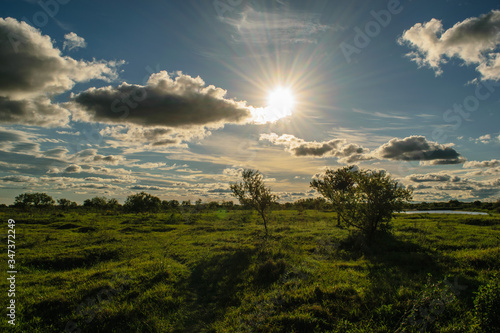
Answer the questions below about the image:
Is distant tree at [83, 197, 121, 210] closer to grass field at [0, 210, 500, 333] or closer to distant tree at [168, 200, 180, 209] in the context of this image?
distant tree at [168, 200, 180, 209]

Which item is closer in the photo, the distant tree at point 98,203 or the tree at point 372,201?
the tree at point 372,201

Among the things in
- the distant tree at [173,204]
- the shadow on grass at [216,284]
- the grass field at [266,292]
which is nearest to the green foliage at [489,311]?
the grass field at [266,292]

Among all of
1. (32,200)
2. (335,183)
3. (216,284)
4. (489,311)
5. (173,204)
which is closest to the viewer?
(489,311)

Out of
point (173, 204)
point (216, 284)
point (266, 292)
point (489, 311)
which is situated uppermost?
point (489, 311)

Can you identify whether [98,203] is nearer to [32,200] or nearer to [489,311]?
[32,200]

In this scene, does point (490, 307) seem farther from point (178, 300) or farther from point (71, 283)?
point (71, 283)

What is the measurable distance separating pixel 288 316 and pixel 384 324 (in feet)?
12.6

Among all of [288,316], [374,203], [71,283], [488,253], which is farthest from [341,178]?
[71,283]

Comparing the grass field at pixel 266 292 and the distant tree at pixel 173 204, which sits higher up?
the grass field at pixel 266 292

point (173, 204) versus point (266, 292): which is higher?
point (266, 292)

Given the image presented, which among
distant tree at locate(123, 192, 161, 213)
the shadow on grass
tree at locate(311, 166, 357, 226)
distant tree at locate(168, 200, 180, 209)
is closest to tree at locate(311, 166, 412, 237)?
tree at locate(311, 166, 357, 226)

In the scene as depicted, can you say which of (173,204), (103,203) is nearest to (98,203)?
(103,203)

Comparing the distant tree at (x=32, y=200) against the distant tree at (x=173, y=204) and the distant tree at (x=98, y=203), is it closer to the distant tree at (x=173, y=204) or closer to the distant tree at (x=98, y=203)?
the distant tree at (x=98, y=203)

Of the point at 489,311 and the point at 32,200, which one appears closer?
the point at 489,311
